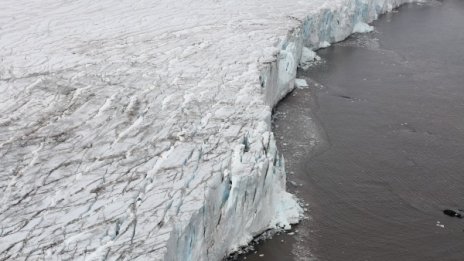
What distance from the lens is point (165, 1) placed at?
53.7 feet

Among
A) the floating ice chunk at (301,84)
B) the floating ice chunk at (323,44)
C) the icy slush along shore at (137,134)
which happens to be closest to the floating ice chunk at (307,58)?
the floating ice chunk at (323,44)

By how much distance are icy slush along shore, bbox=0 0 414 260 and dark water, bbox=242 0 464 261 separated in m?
0.72

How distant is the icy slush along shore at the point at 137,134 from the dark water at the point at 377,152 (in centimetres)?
72

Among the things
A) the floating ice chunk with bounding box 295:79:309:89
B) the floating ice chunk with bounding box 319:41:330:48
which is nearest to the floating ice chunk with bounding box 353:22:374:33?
the floating ice chunk with bounding box 319:41:330:48

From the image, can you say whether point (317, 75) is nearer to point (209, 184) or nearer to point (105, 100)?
point (105, 100)

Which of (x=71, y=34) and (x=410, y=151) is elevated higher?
(x=71, y=34)

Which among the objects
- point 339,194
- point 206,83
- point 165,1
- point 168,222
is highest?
point 165,1

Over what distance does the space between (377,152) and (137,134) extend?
573 cm

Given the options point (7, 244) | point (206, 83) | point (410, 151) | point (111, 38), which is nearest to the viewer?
point (7, 244)

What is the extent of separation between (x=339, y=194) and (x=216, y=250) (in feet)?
11.0

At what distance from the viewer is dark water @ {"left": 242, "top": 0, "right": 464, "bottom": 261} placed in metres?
8.77

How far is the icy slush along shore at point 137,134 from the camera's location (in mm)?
6781

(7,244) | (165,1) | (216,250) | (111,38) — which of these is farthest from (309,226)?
(165,1)

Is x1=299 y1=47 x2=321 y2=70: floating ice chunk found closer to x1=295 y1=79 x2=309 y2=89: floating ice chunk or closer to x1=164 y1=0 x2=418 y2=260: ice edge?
x1=295 y1=79 x2=309 y2=89: floating ice chunk
